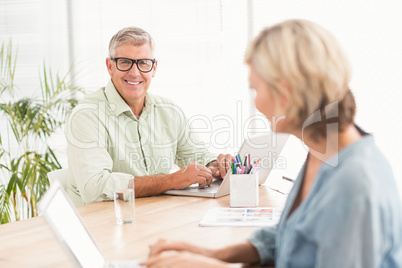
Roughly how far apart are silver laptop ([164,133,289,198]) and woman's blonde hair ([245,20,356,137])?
2.96 ft

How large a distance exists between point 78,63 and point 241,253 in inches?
124

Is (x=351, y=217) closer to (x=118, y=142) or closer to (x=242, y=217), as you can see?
(x=242, y=217)

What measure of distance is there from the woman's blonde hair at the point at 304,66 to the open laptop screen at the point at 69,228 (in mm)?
531

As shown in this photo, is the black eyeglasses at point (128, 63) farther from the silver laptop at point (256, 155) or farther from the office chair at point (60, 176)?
the silver laptop at point (256, 155)

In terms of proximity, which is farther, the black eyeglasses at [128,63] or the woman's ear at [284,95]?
the black eyeglasses at [128,63]

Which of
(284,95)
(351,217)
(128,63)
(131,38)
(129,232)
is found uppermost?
(131,38)

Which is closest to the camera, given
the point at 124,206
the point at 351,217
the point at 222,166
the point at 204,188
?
the point at 351,217

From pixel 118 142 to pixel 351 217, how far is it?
64.7 inches

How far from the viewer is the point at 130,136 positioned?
2428 mm

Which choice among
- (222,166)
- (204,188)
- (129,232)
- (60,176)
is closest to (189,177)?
(204,188)

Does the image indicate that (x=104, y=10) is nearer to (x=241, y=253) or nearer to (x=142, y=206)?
(x=142, y=206)

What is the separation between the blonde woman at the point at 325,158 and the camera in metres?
0.86

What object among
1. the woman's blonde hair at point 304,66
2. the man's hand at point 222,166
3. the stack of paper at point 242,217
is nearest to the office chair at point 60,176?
the man's hand at point 222,166

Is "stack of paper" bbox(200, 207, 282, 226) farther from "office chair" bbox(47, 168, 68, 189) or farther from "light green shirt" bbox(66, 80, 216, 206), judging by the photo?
"office chair" bbox(47, 168, 68, 189)
